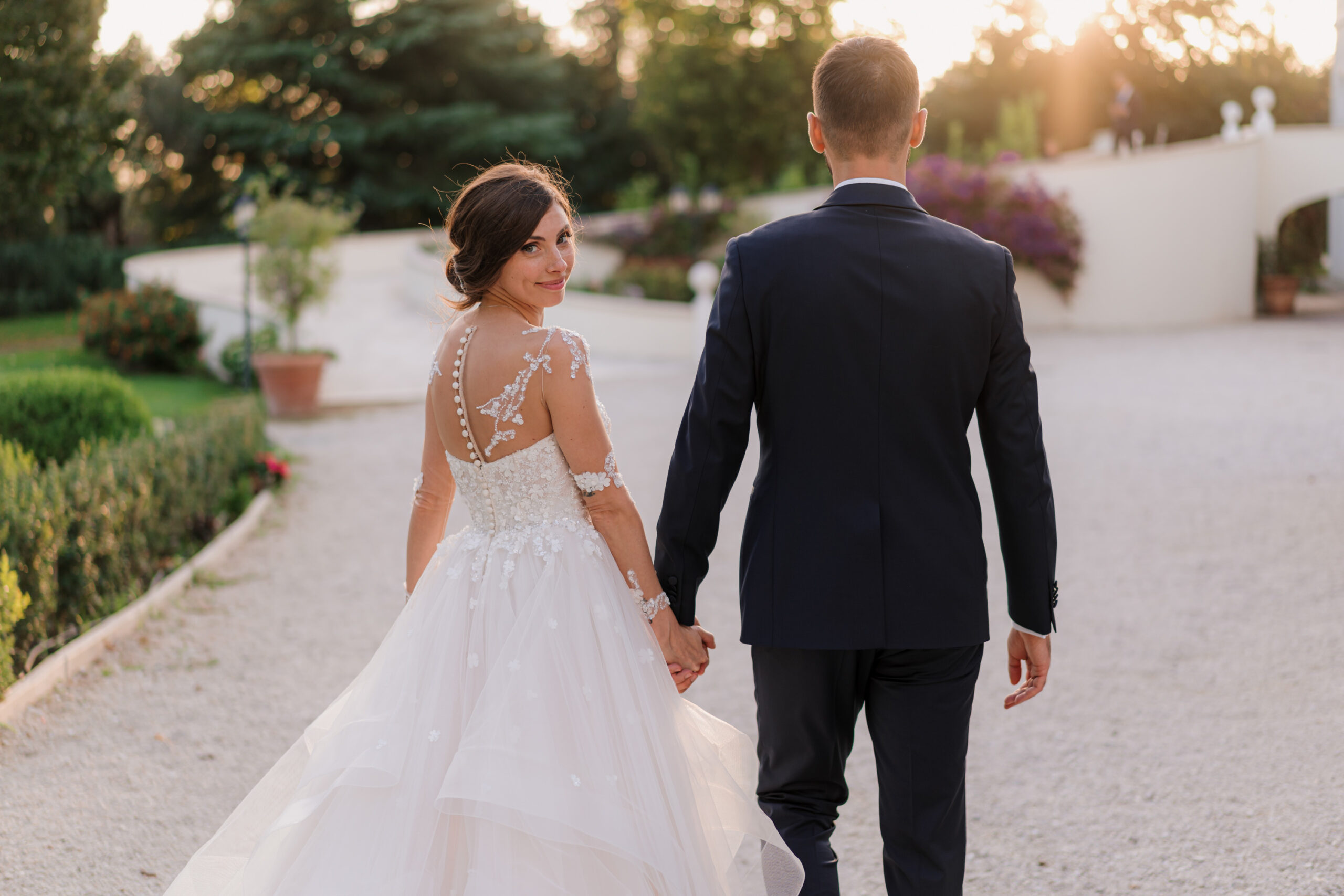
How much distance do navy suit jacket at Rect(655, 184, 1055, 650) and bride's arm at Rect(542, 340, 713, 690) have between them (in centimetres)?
23

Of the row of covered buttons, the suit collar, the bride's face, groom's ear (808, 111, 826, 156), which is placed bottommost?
the row of covered buttons

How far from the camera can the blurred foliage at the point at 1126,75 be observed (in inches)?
→ 1371

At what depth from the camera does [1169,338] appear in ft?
61.9

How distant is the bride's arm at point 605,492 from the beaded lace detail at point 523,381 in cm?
1

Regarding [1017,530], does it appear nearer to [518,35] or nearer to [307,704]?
[307,704]

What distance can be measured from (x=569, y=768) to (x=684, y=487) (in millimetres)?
675

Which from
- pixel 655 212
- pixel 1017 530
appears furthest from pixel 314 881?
pixel 655 212

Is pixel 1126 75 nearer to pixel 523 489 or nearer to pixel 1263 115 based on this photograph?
pixel 1263 115

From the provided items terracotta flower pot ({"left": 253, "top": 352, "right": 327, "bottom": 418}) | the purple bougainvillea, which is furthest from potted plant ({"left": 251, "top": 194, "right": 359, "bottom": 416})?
the purple bougainvillea

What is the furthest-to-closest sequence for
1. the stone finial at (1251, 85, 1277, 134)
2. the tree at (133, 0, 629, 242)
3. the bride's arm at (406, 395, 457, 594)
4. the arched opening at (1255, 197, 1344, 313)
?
the tree at (133, 0, 629, 242) → the arched opening at (1255, 197, 1344, 313) → the stone finial at (1251, 85, 1277, 134) → the bride's arm at (406, 395, 457, 594)

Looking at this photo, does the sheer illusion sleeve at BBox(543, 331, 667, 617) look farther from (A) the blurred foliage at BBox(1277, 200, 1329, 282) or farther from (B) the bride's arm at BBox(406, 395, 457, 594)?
(A) the blurred foliage at BBox(1277, 200, 1329, 282)

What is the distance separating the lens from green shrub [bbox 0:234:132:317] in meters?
27.3

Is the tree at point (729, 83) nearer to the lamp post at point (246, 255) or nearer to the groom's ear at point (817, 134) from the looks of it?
the lamp post at point (246, 255)

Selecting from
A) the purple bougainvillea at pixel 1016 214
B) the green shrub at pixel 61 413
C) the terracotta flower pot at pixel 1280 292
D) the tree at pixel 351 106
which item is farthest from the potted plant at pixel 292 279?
the terracotta flower pot at pixel 1280 292
